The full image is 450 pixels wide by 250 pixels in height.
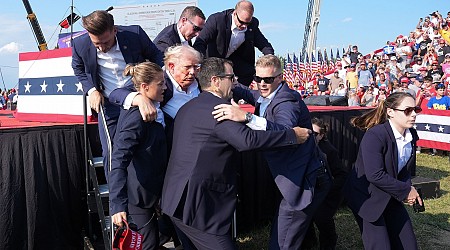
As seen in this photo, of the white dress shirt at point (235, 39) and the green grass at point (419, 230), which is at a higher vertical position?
the white dress shirt at point (235, 39)

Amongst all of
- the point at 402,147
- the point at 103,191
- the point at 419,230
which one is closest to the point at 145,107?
the point at 103,191

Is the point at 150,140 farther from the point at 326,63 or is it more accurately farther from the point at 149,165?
the point at 326,63

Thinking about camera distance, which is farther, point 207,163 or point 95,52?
point 95,52

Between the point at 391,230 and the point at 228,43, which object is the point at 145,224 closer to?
the point at 391,230

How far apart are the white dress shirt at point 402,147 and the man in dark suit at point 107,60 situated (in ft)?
6.55

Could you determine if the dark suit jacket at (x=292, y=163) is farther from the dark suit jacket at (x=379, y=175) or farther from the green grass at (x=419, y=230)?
the green grass at (x=419, y=230)

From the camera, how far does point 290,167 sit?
3186 mm

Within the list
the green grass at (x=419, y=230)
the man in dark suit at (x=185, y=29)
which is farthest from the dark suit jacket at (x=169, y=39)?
the green grass at (x=419, y=230)

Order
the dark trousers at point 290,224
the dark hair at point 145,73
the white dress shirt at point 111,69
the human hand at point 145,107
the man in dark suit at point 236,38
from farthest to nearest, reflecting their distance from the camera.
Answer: the man in dark suit at point 236,38 < the white dress shirt at point 111,69 < the dark trousers at point 290,224 < the dark hair at point 145,73 < the human hand at point 145,107

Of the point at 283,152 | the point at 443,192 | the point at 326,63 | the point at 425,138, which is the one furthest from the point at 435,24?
the point at 283,152

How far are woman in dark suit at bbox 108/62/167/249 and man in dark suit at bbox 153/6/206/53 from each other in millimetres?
1392

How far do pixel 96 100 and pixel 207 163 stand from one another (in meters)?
1.30

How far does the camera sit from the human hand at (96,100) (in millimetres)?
3547

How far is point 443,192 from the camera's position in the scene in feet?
23.3
